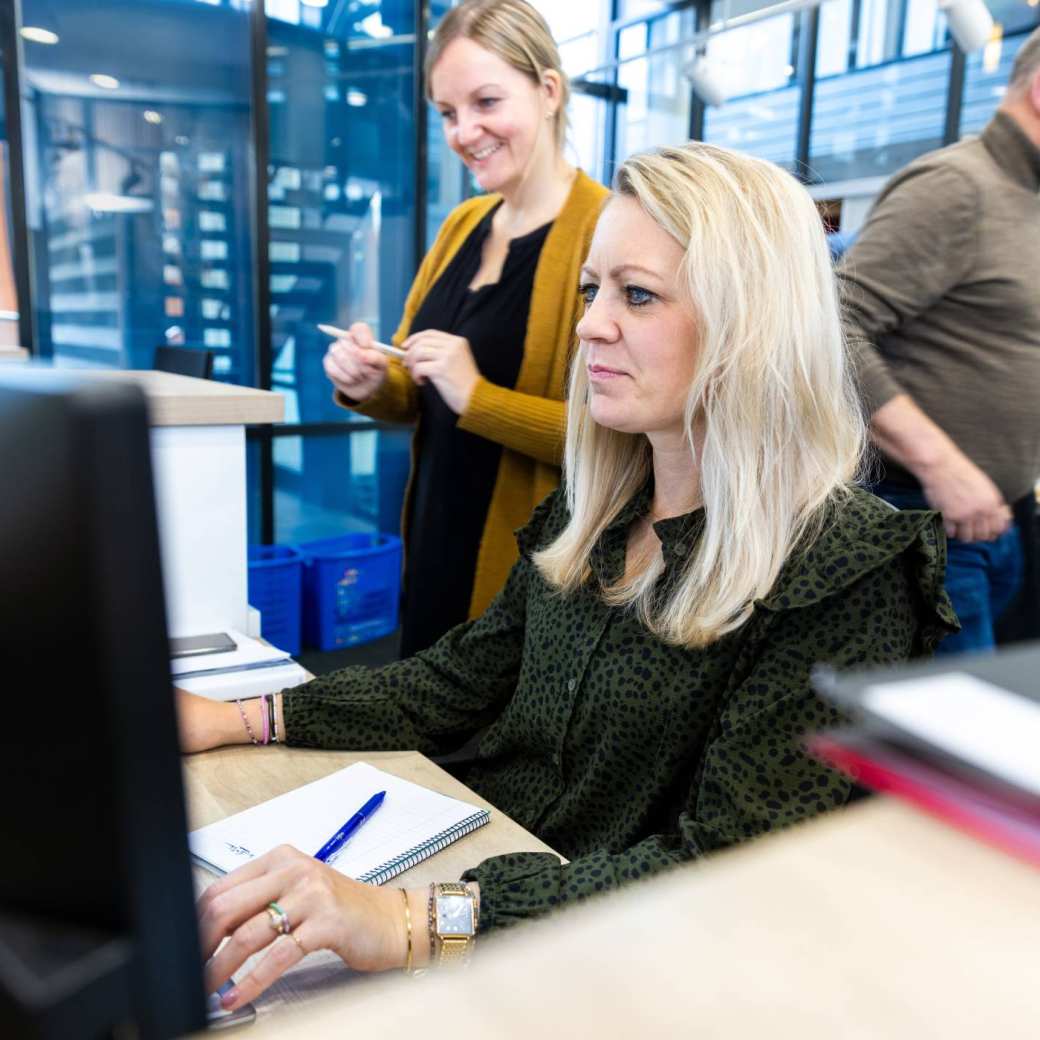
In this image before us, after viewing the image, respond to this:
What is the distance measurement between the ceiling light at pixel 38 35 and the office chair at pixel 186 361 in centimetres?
117

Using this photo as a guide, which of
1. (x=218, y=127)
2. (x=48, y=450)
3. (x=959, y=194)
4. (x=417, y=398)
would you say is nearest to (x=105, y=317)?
(x=218, y=127)

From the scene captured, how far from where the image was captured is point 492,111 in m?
1.64

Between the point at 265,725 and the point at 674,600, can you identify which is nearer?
the point at 674,600

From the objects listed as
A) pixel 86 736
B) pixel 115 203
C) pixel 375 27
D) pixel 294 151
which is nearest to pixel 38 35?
pixel 115 203

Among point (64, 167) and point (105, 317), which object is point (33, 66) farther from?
point (105, 317)

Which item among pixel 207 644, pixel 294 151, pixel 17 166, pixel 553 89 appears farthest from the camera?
pixel 294 151

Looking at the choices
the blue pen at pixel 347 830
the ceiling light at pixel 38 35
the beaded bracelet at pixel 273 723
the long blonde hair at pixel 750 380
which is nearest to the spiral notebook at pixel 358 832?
the blue pen at pixel 347 830

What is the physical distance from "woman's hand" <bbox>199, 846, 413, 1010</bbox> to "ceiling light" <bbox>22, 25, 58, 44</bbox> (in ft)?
11.6

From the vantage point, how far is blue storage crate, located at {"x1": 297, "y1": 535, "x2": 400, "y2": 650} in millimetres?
3691

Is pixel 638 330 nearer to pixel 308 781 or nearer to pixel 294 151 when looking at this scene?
pixel 308 781

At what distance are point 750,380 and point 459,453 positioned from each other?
2.64ft

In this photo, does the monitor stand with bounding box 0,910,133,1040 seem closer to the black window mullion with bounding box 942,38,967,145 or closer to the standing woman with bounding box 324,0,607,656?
the standing woman with bounding box 324,0,607,656

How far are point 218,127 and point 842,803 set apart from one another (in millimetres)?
3630

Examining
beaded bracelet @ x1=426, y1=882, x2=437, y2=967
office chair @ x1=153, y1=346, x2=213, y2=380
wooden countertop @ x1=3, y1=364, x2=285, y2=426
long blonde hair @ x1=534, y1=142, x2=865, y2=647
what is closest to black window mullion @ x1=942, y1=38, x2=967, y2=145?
office chair @ x1=153, y1=346, x2=213, y2=380
